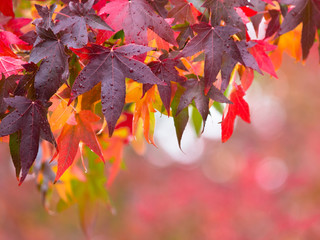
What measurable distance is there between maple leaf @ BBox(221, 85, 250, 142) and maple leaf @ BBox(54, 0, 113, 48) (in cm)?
30

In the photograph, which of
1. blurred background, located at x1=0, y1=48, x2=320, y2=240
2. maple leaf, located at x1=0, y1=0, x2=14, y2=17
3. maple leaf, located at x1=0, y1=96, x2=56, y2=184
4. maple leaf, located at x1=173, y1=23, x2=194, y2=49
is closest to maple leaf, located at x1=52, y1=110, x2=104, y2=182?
maple leaf, located at x1=0, y1=96, x2=56, y2=184

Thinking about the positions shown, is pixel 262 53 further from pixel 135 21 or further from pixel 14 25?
pixel 14 25

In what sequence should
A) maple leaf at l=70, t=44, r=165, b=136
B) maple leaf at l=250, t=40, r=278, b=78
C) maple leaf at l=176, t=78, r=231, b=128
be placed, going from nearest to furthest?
1. maple leaf at l=70, t=44, r=165, b=136
2. maple leaf at l=176, t=78, r=231, b=128
3. maple leaf at l=250, t=40, r=278, b=78

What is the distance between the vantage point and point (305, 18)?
782mm

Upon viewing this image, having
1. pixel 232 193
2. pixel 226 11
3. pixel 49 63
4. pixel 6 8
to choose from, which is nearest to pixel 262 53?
pixel 226 11

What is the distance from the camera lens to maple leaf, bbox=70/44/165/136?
0.58 meters

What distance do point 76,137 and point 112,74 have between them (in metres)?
0.18

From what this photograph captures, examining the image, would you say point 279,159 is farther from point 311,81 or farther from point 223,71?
point 223,71

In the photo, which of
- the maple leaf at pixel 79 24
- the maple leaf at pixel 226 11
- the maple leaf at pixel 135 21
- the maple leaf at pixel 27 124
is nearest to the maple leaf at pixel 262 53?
the maple leaf at pixel 226 11

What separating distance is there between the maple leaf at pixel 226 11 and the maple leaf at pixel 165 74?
10cm

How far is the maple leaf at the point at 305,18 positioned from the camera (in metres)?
0.77

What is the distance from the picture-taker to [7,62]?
25.7 inches

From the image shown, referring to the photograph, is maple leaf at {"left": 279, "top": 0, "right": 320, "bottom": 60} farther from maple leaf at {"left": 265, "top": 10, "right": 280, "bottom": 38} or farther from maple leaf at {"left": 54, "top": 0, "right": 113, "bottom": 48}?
maple leaf at {"left": 54, "top": 0, "right": 113, "bottom": 48}

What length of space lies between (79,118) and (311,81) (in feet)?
15.7
